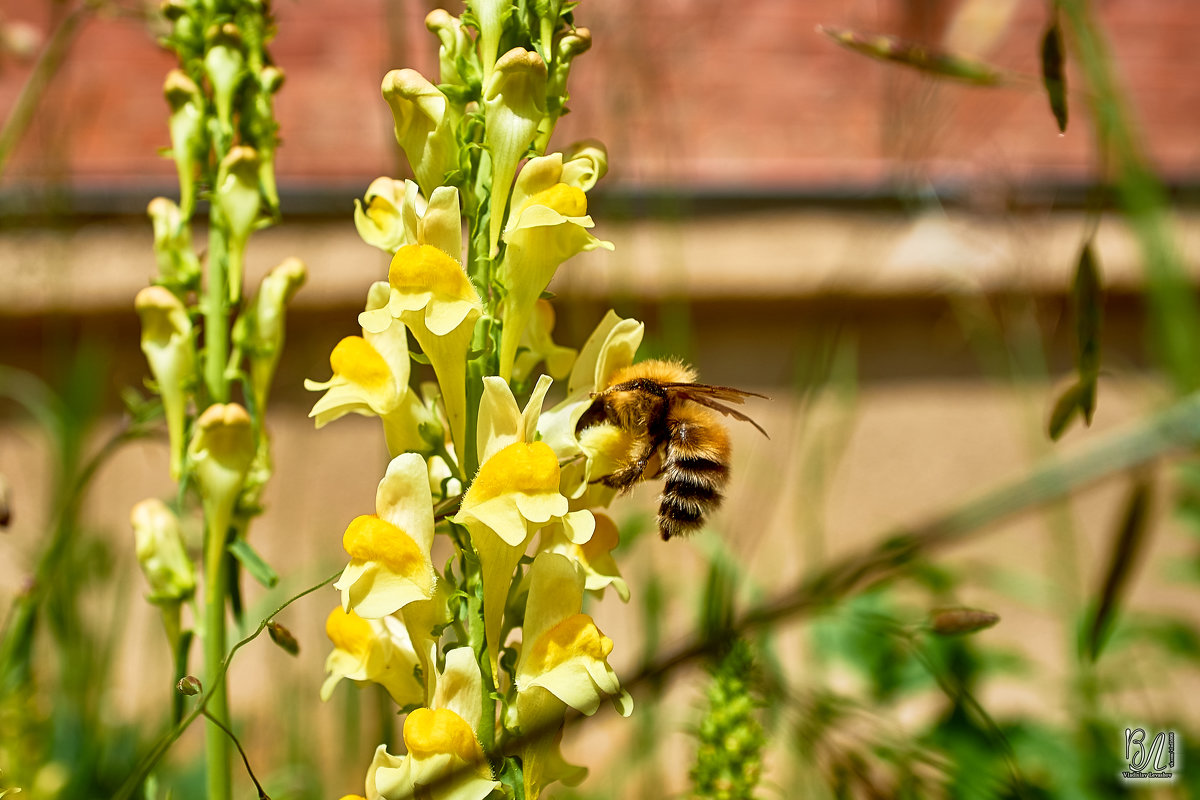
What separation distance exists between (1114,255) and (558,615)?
2.10 m

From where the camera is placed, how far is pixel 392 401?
455 millimetres

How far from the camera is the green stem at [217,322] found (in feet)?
1.83

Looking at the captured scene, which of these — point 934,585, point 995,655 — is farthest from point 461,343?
point 995,655

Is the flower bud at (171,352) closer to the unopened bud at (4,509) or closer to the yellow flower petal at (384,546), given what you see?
the unopened bud at (4,509)

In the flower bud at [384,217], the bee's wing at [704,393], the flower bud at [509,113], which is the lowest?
the bee's wing at [704,393]

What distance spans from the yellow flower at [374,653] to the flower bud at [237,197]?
22 cm

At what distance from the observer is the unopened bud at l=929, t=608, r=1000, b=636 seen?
1.16ft

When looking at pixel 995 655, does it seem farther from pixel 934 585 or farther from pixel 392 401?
pixel 392 401

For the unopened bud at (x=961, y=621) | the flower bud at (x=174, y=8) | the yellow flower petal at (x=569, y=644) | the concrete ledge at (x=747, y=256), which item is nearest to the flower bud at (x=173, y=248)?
the flower bud at (x=174, y=8)

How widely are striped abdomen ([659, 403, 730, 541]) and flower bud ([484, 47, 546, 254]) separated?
0.67ft

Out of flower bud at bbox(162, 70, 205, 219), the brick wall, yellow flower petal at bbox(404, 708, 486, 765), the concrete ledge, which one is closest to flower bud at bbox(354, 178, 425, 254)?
flower bud at bbox(162, 70, 205, 219)

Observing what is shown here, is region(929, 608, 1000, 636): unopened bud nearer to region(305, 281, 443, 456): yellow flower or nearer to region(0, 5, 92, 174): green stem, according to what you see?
region(305, 281, 443, 456): yellow flower

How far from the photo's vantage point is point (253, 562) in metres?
0.51

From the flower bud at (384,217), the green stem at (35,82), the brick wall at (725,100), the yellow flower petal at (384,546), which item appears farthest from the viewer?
the brick wall at (725,100)
